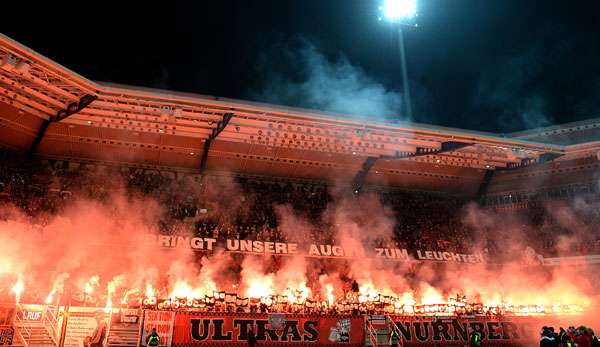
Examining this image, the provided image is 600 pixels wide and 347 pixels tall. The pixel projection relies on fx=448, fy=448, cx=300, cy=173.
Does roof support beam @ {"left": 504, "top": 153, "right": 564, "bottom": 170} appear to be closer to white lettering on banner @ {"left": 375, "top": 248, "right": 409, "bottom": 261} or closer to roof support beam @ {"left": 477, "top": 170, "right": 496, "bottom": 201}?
roof support beam @ {"left": 477, "top": 170, "right": 496, "bottom": 201}

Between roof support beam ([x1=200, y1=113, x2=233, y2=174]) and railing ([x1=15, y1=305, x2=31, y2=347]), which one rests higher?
roof support beam ([x1=200, y1=113, x2=233, y2=174])

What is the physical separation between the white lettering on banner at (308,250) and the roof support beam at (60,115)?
5785 mm

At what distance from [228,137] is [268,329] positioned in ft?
28.3

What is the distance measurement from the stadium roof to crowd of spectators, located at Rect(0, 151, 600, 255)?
0.62 m

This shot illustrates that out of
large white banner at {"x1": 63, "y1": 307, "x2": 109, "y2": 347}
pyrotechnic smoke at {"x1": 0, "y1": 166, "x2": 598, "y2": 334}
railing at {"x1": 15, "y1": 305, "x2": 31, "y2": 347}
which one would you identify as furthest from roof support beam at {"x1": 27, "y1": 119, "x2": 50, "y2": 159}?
large white banner at {"x1": 63, "y1": 307, "x2": 109, "y2": 347}

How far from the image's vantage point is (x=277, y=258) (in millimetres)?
19609

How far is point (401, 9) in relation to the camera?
723 inches

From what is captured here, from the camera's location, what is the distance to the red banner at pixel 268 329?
44.0 feet

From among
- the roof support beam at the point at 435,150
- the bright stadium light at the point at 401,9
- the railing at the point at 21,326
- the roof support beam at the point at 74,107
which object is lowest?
the railing at the point at 21,326

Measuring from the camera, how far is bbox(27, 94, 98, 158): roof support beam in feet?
51.4

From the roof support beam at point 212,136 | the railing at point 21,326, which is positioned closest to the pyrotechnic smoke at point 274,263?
the roof support beam at point 212,136

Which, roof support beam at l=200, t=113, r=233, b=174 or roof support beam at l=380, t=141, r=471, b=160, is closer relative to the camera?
roof support beam at l=200, t=113, r=233, b=174

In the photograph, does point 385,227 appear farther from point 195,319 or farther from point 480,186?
point 195,319

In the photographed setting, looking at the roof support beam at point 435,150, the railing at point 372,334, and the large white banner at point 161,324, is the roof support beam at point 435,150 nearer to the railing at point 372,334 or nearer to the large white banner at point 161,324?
the railing at point 372,334
